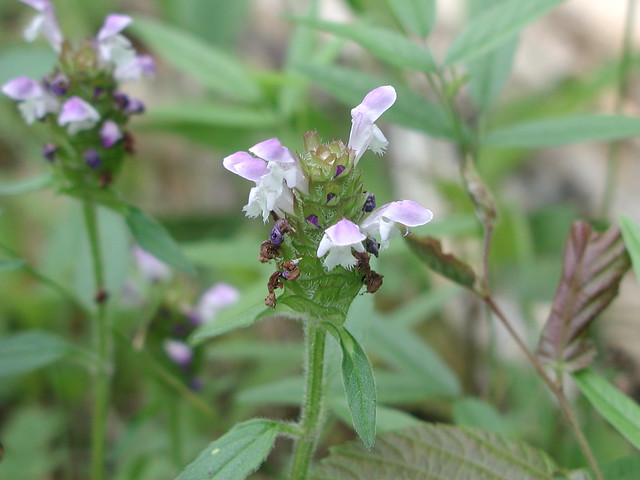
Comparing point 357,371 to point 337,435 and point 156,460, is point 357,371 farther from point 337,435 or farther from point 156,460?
point 337,435

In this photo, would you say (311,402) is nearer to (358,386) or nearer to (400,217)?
(358,386)

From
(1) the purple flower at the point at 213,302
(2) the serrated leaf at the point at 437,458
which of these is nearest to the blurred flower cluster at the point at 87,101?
(1) the purple flower at the point at 213,302

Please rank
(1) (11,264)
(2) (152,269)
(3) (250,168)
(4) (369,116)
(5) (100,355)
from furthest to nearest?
(2) (152,269) < (5) (100,355) < (1) (11,264) < (4) (369,116) < (3) (250,168)

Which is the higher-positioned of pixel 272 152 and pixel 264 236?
pixel 272 152

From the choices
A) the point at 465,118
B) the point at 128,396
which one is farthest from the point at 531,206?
the point at 128,396

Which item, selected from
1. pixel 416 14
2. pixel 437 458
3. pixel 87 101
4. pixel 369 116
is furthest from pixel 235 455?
pixel 416 14

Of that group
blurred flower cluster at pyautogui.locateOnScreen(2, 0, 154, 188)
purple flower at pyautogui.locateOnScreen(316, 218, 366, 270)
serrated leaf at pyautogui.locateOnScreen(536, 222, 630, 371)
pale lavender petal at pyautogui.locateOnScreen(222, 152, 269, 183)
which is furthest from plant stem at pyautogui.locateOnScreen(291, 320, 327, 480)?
blurred flower cluster at pyautogui.locateOnScreen(2, 0, 154, 188)

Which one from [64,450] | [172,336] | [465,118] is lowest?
[64,450]
